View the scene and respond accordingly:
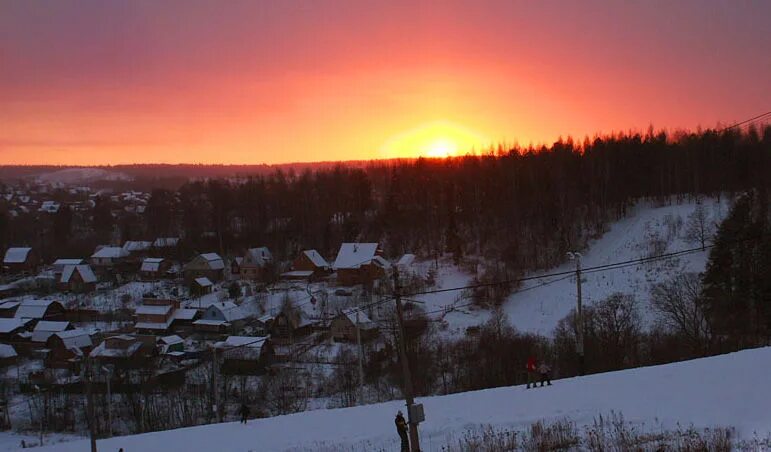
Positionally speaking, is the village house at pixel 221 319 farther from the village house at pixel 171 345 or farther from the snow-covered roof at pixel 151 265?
the snow-covered roof at pixel 151 265

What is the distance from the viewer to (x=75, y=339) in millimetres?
37625

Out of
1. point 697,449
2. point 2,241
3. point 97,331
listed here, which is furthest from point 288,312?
point 2,241

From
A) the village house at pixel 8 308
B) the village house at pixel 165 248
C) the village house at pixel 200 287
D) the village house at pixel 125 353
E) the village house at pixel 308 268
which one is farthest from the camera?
the village house at pixel 165 248

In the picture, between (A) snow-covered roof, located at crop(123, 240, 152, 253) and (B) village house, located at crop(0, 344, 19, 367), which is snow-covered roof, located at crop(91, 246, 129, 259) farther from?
(B) village house, located at crop(0, 344, 19, 367)

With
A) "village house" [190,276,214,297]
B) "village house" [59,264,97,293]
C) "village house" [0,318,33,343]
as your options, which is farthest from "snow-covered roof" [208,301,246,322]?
"village house" [59,264,97,293]

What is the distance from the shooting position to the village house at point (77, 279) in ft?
179

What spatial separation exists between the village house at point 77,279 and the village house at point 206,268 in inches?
341

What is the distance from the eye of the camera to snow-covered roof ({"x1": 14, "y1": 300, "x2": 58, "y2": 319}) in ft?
148

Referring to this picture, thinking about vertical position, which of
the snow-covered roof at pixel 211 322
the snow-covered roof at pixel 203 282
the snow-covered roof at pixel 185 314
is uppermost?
the snow-covered roof at pixel 203 282

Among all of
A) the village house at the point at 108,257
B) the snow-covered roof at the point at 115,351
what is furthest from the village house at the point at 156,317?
the village house at the point at 108,257

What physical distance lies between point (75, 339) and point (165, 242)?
31963mm

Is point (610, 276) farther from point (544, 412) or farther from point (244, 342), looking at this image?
point (544, 412)

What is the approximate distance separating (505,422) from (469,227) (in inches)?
1699

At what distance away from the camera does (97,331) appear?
4062 centimetres
